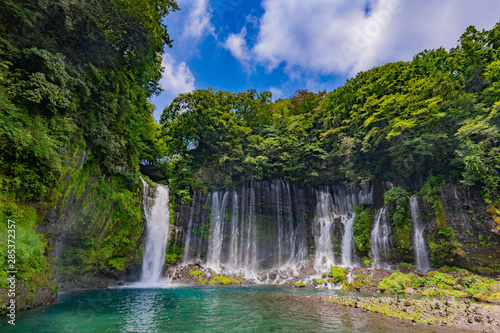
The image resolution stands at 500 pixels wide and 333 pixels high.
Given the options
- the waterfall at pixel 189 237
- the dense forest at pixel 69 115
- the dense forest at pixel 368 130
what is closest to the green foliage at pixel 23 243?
the dense forest at pixel 69 115

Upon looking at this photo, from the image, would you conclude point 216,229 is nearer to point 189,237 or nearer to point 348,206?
point 189,237

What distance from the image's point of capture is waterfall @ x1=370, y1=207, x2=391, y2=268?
2083 cm

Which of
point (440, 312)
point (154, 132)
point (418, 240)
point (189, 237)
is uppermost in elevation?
point (154, 132)

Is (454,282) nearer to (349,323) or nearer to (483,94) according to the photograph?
(349,323)

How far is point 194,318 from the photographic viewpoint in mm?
8953

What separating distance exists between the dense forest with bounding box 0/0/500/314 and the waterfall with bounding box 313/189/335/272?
228 cm

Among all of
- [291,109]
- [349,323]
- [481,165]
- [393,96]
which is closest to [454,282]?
[481,165]

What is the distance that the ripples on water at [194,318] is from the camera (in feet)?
24.3

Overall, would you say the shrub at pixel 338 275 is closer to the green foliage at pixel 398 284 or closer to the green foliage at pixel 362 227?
the green foliage at pixel 362 227

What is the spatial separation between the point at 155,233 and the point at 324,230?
59.7 ft

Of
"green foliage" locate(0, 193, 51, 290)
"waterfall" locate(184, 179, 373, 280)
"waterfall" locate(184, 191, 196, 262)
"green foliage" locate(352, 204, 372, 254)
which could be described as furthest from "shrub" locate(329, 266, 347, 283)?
"green foliage" locate(0, 193, 51, 290)

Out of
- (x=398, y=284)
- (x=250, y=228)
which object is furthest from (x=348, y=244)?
A: (x=250, y=228)

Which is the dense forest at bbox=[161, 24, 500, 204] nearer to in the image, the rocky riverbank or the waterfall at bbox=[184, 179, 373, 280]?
the waterfall at bbox=[184, 179, 373, 280]

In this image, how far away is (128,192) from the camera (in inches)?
683
